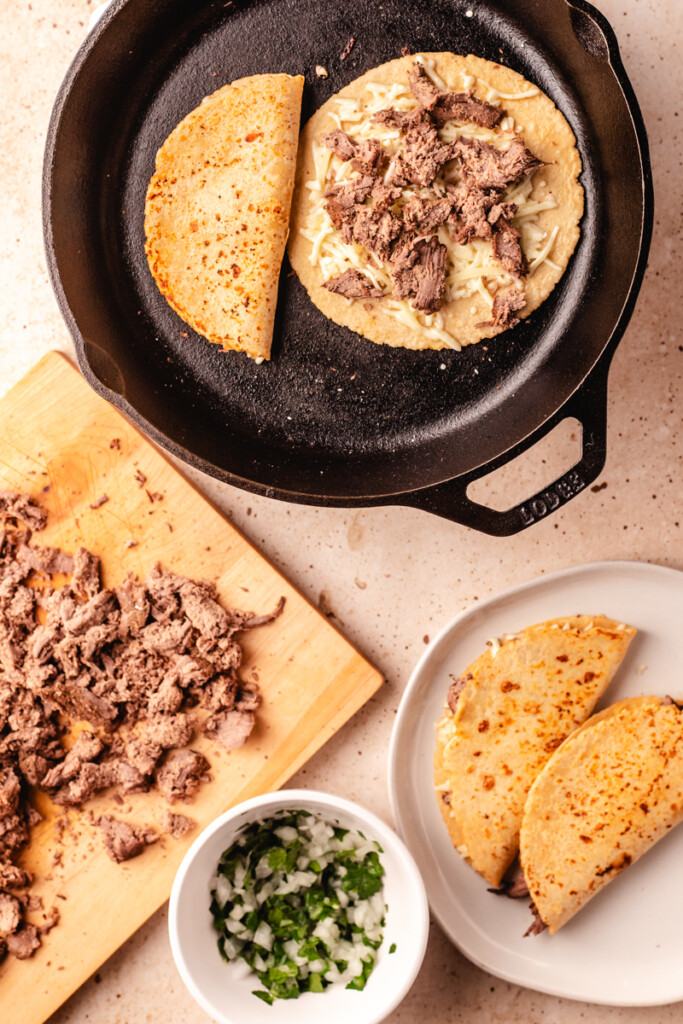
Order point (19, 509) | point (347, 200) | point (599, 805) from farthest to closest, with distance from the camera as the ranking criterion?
point (19, 509), point (599, 805), point (347, 200)

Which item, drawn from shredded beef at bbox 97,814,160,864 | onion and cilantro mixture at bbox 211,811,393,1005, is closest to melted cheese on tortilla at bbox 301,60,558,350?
onion and cilantro mixture at bbox 211,811,393,1005

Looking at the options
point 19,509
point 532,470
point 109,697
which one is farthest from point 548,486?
point 19,509

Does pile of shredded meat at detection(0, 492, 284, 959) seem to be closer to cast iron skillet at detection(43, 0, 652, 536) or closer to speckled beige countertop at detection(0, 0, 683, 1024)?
speckled beige countertop at detection(0, 0, 683, 1024)

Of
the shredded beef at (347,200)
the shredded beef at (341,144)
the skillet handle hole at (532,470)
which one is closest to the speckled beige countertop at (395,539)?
the skillet handle hole at (532,470)

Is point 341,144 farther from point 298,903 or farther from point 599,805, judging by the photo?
point 298,903

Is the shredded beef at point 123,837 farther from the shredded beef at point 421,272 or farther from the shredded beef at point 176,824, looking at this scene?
the shredded beef at point 421,272
